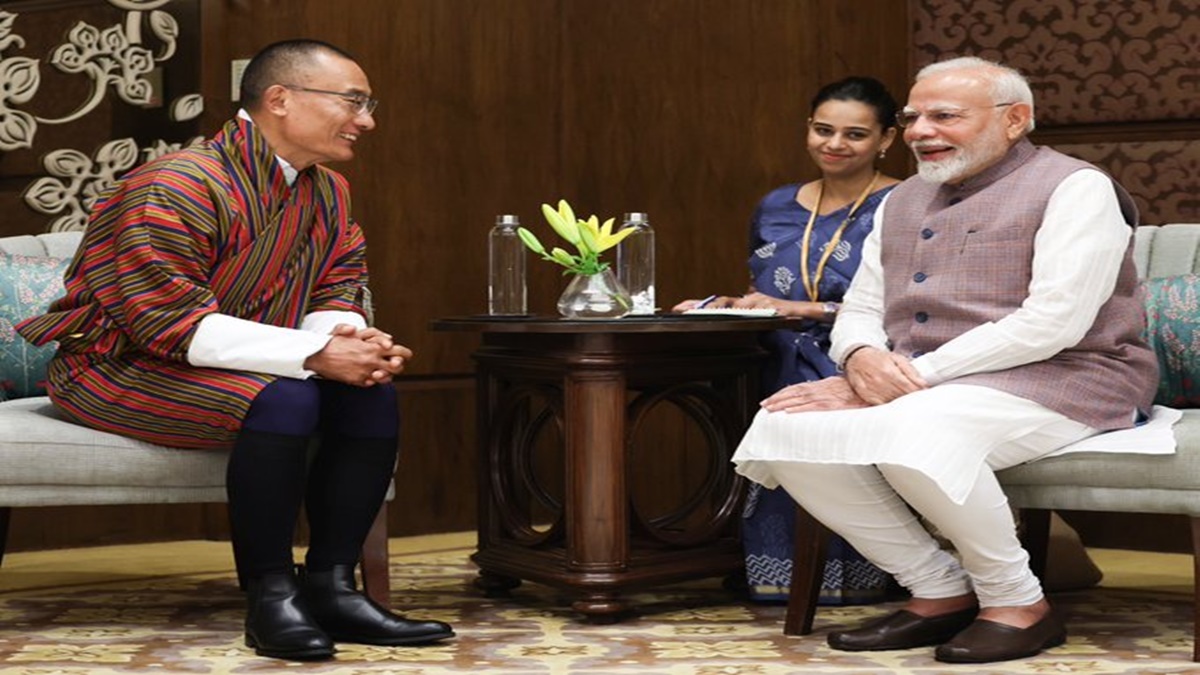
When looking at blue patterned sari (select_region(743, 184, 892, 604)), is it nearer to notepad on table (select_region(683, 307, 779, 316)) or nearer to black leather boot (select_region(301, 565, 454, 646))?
notepad on table (select_region(683, 307, 779, 316))

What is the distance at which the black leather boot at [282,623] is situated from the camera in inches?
124

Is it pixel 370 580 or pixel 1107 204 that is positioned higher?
pixel 1107 204

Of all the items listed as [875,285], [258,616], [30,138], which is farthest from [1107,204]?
[30,138]

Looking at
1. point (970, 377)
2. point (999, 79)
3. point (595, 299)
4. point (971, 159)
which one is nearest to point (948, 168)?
point (971, 159)

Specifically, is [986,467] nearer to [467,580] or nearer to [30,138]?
[467,580]

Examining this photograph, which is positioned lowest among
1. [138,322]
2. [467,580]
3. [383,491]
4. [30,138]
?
[467,580]

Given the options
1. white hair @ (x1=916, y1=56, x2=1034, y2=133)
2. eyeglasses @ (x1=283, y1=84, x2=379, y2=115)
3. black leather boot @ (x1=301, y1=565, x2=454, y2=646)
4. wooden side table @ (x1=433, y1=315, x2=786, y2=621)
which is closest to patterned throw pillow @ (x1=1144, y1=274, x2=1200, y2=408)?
white hair @ (x1=916, y1=56, x2=1034, y2=133)

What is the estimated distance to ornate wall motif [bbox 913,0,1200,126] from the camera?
4.54 m

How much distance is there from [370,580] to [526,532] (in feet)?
1.56

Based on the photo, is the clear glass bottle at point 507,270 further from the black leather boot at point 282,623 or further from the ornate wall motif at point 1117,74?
the ornate wall motif at point 1117,74

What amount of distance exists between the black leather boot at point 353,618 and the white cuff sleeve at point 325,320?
48 centimetres

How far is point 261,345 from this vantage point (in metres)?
3.24

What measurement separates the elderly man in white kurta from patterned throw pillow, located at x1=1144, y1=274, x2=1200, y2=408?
1.01 ft

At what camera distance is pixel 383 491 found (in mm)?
3402
